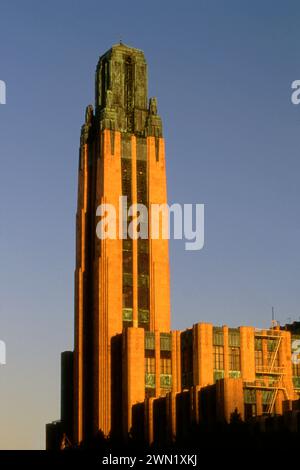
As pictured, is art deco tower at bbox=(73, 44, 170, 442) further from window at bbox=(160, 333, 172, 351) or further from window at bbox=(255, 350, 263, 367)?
window at bbox=(255, 350, 263, 367)

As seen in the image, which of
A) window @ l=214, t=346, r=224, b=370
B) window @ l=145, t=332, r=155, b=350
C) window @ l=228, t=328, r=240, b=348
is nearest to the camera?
window @ l=214, t=346, r=224, b=370

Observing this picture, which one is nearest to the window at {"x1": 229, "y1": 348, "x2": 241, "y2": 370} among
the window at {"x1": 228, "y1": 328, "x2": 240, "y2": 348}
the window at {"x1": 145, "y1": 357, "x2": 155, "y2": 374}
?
the window at {"x1": 228, "y1": 328, "x2": 240, "y2": 348}

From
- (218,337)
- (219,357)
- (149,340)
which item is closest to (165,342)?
(149,340)

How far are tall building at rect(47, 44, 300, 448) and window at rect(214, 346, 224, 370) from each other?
4.7 inches

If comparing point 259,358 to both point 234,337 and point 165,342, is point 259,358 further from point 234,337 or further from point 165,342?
point 165,342

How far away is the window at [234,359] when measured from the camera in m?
140

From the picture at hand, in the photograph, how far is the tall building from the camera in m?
136

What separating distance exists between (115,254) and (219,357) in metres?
19.3

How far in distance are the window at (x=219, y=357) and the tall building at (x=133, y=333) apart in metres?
0.12

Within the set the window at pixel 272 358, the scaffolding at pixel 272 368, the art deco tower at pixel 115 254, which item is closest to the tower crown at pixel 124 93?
the art deco tower at pixel 115 254

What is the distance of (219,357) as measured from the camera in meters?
140
